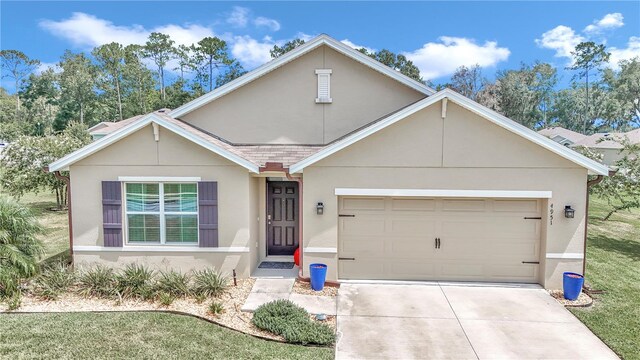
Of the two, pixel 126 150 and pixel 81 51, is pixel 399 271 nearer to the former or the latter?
pixel 126 150

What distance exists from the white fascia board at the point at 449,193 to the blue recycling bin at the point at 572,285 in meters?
1.92

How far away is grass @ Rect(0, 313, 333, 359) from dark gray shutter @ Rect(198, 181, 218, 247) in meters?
2.52

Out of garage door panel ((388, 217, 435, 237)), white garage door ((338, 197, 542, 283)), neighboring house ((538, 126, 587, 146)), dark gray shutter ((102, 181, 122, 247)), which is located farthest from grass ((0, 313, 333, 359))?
neighboring house ((538, 126, 587, 146))

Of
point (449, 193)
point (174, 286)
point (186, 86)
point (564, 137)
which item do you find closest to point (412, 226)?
point (449, 193)

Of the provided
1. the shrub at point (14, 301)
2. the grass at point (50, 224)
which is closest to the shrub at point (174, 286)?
the shrub at point (14, 301)

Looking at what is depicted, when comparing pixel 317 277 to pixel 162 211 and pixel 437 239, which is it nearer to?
pixel 437 239

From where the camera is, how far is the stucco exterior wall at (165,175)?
9.74m

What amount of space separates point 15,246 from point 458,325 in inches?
379

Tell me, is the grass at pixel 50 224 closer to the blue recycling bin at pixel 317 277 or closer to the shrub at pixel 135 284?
the shrub at pixel 135 284

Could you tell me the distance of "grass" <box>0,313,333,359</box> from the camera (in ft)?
20.1

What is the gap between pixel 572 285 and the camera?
8.64 meters

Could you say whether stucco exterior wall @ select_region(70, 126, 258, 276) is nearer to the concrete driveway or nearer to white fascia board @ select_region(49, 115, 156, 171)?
white fascia board @ select_region(49, 115, 156, 171)

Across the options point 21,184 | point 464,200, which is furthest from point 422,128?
point 21,184

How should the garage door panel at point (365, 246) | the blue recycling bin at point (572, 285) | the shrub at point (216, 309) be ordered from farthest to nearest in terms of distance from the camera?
1. the garage door panel at point (365, 246)
2. the blue recycling bin at point (572, 285)
3. the shrub at point (216, 309)
